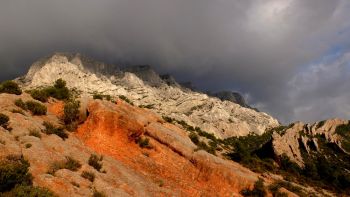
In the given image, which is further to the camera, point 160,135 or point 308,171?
point 308,171

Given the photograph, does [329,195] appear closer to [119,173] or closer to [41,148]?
[119,173]

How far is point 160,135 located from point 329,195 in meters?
30.8

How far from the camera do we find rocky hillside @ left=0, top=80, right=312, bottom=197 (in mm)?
25969

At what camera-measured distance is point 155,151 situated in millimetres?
40875

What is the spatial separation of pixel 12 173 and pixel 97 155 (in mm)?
12203

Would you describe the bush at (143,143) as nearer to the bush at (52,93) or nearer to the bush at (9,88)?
the bush at (52,93)

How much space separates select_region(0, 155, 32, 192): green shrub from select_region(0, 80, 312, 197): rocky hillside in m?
0.05

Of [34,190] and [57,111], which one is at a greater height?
[57,111]

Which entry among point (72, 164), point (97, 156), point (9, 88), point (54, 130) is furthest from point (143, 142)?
point (9, 88)

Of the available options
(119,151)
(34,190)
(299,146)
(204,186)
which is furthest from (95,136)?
(299,146)

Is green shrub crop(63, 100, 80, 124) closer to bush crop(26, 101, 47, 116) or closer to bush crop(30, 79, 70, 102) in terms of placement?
bush crop(26, 101, 47, 116)

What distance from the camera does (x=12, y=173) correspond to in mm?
22062

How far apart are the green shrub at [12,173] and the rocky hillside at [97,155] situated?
54 millimetres

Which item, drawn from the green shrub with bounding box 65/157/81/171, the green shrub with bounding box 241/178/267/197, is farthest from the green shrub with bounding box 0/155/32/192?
the green shrub with bounding box 241/178/267/197
